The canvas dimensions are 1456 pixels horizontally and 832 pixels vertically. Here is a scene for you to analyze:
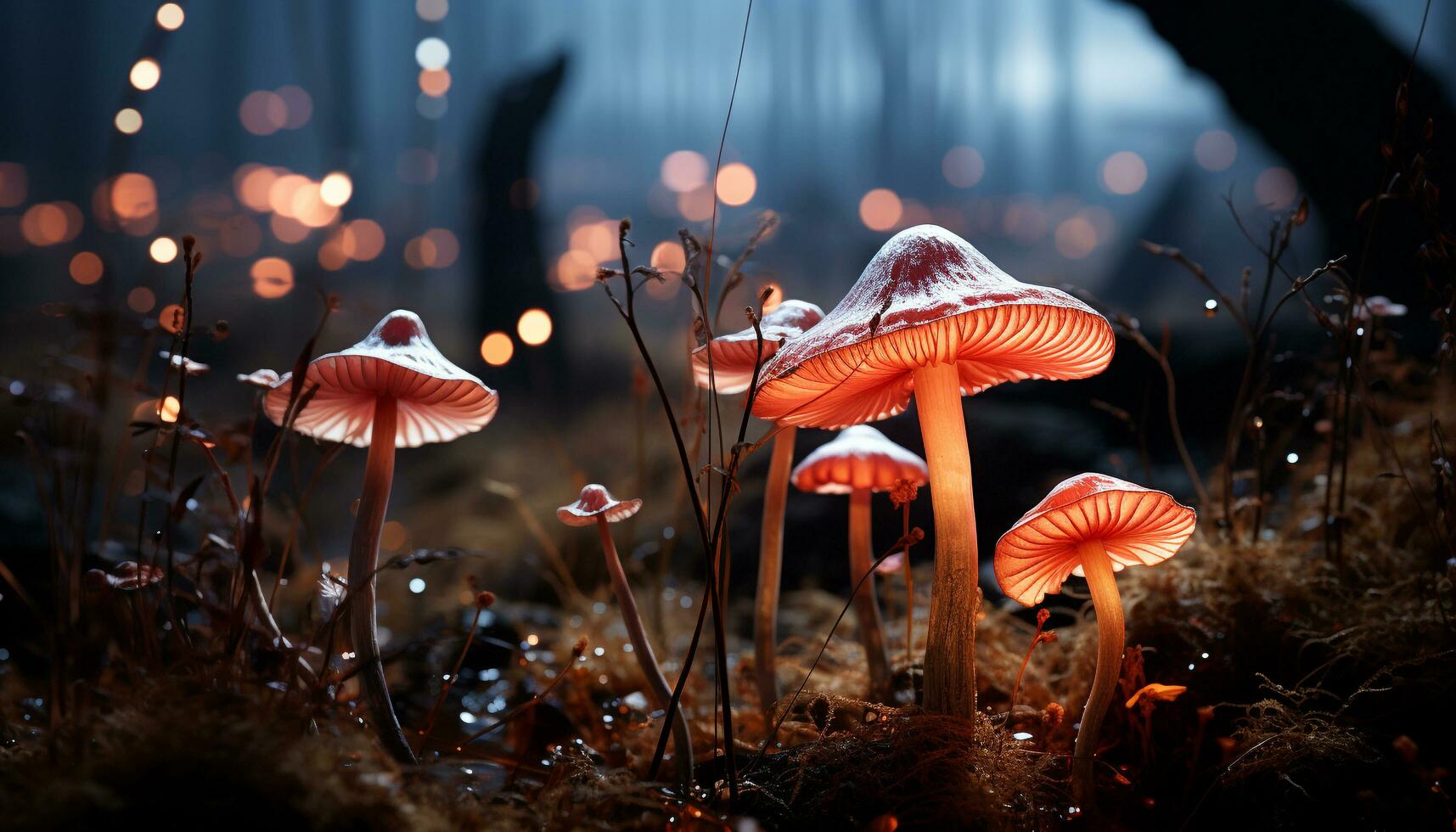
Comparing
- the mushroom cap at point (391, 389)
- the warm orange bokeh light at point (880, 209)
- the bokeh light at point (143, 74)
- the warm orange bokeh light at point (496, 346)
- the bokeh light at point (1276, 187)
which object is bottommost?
the warm orange bokeh light at point (496, 346)

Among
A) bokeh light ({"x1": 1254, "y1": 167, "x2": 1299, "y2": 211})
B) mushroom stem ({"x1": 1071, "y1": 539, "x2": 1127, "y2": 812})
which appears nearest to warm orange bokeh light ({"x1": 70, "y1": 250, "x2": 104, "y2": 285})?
mushroom stem ({"x1": 1071, "y1": 539, "x2": 1127, "y2": 812})

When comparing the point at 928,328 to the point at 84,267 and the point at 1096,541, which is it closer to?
the point at 1096,541

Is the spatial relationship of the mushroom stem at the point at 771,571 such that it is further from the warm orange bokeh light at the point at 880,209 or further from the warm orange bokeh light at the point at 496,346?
the warm orange bokeh light at the point at 496,346

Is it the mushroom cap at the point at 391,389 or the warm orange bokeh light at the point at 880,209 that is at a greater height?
the warm orange bokeh light at the point at 880,209

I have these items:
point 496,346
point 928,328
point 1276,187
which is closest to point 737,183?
point 496,346

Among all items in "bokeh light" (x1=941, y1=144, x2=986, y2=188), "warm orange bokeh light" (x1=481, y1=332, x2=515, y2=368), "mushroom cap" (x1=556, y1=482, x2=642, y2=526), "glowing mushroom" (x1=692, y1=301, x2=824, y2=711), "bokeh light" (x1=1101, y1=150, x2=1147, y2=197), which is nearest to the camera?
"mushroom cap" (x1=556, y1=482, x2=642, y2=526)

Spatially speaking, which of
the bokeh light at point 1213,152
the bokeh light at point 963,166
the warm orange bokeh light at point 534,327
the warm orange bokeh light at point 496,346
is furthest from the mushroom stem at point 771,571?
the bokeh light at point 1213,152

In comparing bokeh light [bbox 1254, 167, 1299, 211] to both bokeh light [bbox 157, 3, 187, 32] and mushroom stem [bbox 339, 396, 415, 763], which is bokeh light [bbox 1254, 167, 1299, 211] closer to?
mushroom stem [bbox 339, 396, 415, 763]
